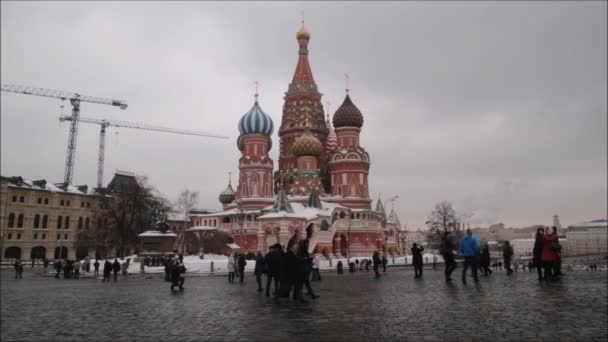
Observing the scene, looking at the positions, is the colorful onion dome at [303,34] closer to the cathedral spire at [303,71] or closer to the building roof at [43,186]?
the cathedral spire at [303,71]

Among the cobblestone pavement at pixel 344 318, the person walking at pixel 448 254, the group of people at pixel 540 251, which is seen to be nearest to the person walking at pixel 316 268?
the person walking at pixel 448 254

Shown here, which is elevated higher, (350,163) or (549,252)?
(350,163)

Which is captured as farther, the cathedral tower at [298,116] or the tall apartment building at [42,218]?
the cathedral tower at [298,116]

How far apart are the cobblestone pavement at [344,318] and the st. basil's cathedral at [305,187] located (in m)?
35.0

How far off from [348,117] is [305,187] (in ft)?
37.5

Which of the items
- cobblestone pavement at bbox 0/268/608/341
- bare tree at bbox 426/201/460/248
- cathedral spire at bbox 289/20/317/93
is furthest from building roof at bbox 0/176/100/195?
cobblestone pavement at bbox 0/268/608/341

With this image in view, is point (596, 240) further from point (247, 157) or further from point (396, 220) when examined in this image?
point (247, 157)

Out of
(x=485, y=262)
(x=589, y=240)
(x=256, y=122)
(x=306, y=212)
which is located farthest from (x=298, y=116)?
(x=589, y=240)

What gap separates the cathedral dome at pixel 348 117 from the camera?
61.5 meters

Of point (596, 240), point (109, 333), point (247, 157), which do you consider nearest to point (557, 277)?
point (109, 333)

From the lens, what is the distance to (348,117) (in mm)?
61531

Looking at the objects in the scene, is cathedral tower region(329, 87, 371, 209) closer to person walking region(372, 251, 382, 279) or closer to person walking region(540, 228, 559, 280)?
Result: person walking region(372, 251, 382, 279)

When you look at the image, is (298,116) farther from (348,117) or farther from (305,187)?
(305,187)

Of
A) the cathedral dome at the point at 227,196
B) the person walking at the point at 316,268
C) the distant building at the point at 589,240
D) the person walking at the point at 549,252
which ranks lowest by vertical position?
the person walking at the point at 316,268
